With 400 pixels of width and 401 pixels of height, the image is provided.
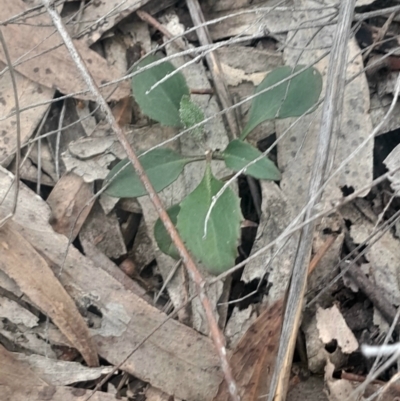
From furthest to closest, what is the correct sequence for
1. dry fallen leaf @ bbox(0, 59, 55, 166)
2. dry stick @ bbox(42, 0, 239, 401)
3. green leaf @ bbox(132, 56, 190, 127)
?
dry fallen leaf @ bbox(0, 59, 55, 166)
green leaf @ bbox(132, 56, 190, 127)
dry stick @ bbox(42, 0, 239, 401)

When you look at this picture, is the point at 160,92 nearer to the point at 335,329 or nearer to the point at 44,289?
the point at 44,289

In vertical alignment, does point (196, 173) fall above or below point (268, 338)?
above

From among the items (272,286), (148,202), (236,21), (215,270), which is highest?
(236,21)

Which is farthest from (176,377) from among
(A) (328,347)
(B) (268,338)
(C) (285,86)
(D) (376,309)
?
(C) (285,86)

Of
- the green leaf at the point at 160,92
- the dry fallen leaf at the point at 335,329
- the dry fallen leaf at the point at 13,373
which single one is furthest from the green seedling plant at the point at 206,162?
the dry fallen leaf at the point at 13,373

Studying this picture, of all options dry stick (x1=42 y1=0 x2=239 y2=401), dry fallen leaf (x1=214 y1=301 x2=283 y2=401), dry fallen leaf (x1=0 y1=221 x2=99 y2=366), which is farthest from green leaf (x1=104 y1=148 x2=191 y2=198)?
dry fallen leaf (x1=214 y1=301 x2=283 y2=401)

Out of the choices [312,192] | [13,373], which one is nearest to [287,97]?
[312,192]

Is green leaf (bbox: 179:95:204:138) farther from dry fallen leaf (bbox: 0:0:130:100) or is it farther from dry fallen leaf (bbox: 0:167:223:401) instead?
dry fallen leaf (bbox: 0:167:223:401)

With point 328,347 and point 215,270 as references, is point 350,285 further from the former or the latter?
point 215,270
